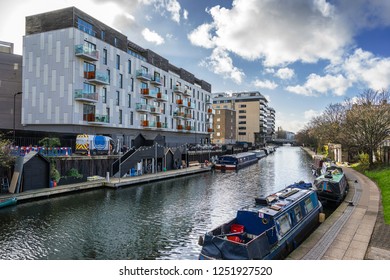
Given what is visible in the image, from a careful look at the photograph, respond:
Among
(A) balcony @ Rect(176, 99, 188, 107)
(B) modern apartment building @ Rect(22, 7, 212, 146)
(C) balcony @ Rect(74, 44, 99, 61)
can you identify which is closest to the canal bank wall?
(B) modern apartment building @ Rect(22, 7, 212, 146)

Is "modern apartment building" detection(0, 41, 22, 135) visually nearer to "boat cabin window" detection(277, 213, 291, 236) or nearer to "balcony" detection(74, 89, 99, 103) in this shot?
"balcony" detection(74, 89, 99, 103)

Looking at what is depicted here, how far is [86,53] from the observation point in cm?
3338

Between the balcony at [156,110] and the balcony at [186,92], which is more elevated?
the balcony at [186,92]

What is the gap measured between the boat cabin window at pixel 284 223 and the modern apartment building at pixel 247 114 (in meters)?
117

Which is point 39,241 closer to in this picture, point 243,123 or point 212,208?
point 212,208

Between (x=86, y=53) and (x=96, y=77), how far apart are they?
3.05m

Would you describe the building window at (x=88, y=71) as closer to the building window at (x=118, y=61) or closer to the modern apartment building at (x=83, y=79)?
the modern apartment building at (x=83, y=79)

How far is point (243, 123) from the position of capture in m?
132

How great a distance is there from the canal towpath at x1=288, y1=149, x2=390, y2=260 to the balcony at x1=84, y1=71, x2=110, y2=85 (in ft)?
100

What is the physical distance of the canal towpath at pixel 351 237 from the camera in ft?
31.6

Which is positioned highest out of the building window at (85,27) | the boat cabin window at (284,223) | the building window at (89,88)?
the building window at (85,27)

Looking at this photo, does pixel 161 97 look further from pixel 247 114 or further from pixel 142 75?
pixel 247 114

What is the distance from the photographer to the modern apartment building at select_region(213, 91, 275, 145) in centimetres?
12912

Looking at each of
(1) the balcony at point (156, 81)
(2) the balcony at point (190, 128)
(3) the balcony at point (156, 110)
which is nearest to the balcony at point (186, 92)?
(2) the balcony at point (190, 128)
